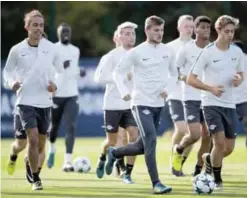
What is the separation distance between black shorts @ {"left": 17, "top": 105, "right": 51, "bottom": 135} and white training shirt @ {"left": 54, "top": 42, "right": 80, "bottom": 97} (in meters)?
5.04

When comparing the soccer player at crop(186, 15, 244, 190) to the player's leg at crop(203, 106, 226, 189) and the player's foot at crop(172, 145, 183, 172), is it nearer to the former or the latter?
the player's leg at crop(203, 106, 226, 189)

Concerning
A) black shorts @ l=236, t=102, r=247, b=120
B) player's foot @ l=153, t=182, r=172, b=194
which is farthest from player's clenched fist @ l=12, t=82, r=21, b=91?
black shorts @ l=236, t=102, r=247, b=120

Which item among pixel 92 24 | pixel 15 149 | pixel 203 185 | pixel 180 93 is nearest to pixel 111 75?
pixel 180 93

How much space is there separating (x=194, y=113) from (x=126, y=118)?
1.07 metres

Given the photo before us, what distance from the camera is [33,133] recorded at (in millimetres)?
15117

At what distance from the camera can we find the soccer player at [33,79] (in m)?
15.2

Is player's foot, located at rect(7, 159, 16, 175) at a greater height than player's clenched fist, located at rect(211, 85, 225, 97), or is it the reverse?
player's clenched fist, located at rect(211, 85, 225, 97)

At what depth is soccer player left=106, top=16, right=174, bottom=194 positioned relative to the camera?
48.3ft

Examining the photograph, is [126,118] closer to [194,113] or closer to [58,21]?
[194,113]

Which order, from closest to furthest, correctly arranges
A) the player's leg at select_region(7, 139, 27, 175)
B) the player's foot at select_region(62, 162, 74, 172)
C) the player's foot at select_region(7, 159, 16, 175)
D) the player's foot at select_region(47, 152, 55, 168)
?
1. the player's leg at select_region(7, 139, 27, 175)
2. the player's foot at select_region(7, 159, 16, 175)
3. the player's foot at select_region(62, 162, 74, 172)
4. the player's foot at select_region(47, 152, 55, 168)

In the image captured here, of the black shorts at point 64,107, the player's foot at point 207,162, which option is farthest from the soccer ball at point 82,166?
the player's foot at point 207,162

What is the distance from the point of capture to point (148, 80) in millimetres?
14914

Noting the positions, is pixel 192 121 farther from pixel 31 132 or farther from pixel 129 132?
pixel 31 132

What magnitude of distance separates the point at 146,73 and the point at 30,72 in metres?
1.65
